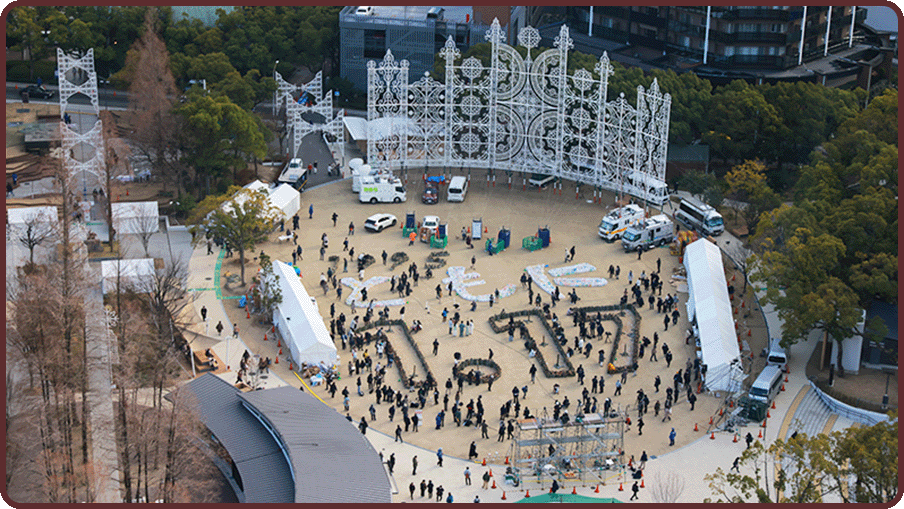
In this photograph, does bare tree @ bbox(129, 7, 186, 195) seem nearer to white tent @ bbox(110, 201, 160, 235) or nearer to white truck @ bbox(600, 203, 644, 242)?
white tent @ bbox(110, 201, 160, 235)

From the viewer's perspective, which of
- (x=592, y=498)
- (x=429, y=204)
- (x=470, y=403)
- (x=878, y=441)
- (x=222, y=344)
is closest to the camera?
(x=878, y=441)

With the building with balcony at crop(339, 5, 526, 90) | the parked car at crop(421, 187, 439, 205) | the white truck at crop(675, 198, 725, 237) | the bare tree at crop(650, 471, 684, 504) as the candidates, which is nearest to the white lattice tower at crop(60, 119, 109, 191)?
the parked car at crop(421, 187, 439, 205)

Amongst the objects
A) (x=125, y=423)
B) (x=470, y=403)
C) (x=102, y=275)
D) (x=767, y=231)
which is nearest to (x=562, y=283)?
(x=767, y=231)

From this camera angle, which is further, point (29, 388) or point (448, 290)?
point (448, 290)

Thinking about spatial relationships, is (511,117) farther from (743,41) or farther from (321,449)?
(321,449)

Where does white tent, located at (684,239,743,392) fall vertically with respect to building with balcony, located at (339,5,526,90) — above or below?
below

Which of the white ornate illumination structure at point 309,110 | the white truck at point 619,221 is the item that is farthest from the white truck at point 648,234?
the white ornate illumination structure at point 309,110

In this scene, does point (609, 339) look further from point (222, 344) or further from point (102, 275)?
point (102, 275)
